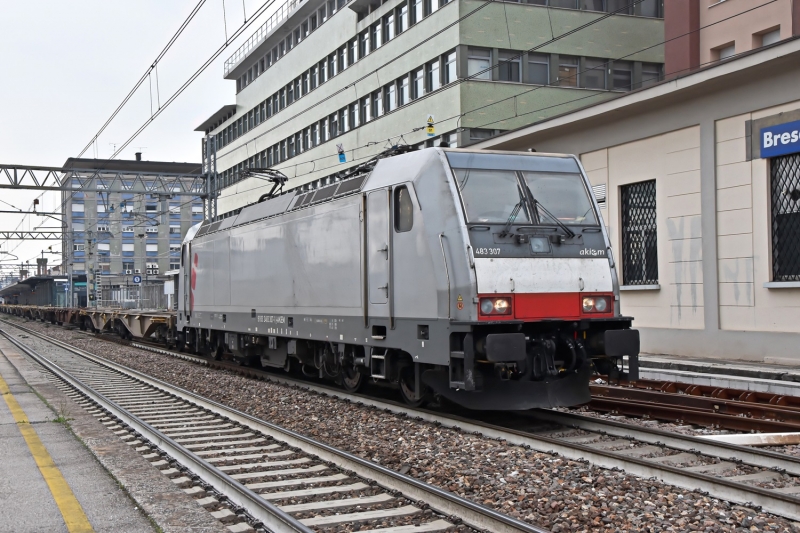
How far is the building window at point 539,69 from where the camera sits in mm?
31656

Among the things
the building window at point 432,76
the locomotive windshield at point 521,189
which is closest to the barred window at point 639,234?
the locomotive windshield at point 521,189

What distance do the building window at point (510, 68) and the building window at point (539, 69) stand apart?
45 cm

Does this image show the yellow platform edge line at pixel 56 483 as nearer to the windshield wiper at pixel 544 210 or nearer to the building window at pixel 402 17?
the windshield wiper at pixel 544 210

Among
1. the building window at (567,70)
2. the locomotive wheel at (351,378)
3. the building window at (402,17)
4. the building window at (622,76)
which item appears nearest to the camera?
the locomotive wheel at (351,378)

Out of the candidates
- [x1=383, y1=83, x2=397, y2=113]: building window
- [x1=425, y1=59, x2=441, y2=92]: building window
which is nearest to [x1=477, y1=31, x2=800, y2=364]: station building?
[x1=425, y1=59, x2=441, y2=92]: building window

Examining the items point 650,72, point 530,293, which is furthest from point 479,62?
point 530,293

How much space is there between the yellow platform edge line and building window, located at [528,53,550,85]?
2422 centimetres

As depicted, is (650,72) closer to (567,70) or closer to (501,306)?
(567,70)

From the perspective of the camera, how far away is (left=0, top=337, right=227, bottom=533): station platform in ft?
20.0

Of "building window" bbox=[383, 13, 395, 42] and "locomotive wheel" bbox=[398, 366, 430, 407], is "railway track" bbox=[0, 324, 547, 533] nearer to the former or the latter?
"locomotive wheel" bbox=[398, 366, 430, 407]

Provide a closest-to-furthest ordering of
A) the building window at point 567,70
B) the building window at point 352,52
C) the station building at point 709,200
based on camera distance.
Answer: the station building at point 709,200 → the building window at point 567,70 → the building window at point 352,52

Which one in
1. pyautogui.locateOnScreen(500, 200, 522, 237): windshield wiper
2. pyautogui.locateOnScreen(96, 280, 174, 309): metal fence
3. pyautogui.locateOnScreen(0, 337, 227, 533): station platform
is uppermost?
pyautogui.locateOnScreen(500, 200, 522, 237): windshield wiper

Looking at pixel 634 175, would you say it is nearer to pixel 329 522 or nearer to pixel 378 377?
pixel 378 377

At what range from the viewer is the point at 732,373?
47.4 ft
